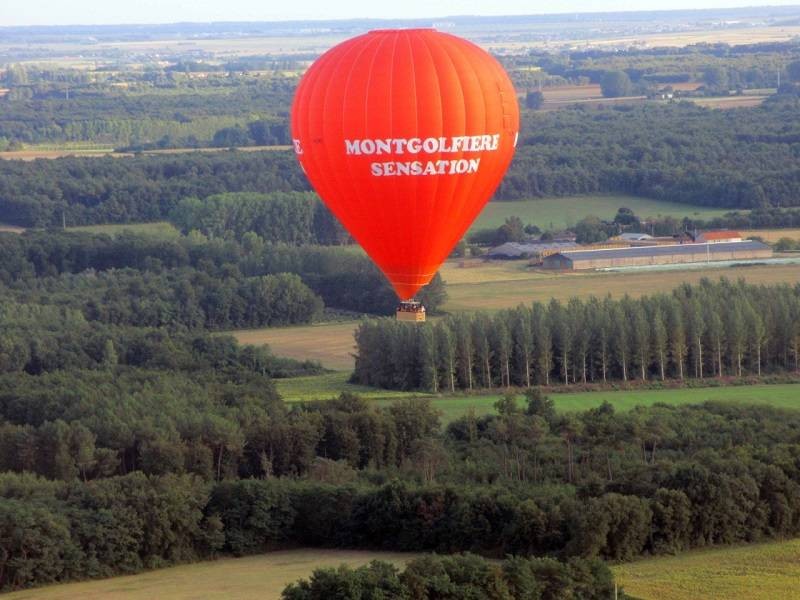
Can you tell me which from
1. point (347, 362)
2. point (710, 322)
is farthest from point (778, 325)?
point (347, 362)

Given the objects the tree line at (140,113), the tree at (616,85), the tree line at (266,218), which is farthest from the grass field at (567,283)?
the tree at (616,85)

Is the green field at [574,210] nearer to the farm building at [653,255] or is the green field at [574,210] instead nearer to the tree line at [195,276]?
the farm building at [653,255]

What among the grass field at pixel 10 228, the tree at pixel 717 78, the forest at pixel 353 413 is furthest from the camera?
the tree at pixel 717 78

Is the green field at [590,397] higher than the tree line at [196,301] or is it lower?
higher

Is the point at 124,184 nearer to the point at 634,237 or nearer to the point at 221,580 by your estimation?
the point at 634,237

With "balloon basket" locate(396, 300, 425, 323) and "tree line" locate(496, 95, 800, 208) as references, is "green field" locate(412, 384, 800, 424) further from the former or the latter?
"tree line" locate(496, 95, 800, 208)

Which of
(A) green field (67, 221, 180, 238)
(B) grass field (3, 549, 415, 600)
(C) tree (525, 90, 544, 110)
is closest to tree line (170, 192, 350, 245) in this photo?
(A) green field (67, 221, 180, 238)

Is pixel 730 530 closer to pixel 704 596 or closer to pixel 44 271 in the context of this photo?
pixel 704 596

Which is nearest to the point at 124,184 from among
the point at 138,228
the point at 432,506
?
the point at 138,228
